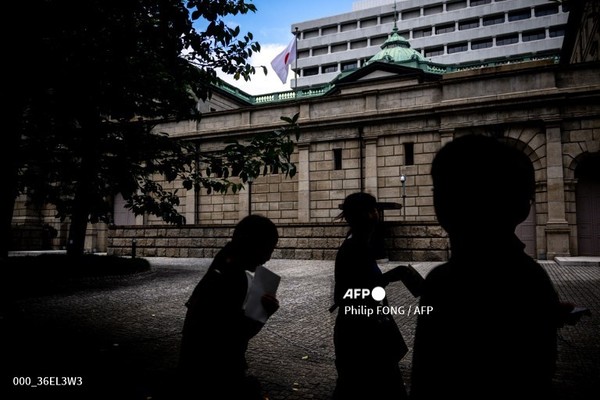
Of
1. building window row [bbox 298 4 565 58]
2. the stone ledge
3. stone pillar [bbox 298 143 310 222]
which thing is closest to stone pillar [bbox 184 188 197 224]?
stone pillar [bbox 298 143 310 222]

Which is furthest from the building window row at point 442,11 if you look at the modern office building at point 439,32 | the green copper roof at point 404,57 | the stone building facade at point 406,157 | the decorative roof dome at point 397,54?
the stone building facade at point 406,157

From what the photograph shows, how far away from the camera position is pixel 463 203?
1.31 metres

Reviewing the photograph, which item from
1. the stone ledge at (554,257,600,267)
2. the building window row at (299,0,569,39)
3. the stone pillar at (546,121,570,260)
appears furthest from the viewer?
the building window row at (299,0,569,39)

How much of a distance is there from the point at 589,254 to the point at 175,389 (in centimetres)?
2109

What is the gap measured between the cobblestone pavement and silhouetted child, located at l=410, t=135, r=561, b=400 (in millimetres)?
1592

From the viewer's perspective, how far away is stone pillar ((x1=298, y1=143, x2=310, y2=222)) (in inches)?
887

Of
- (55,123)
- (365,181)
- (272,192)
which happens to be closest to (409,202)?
(365,181)

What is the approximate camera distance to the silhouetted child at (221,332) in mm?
2215

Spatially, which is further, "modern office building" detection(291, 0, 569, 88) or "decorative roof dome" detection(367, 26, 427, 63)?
"modern office building" detection(291, 0, 569, 88)

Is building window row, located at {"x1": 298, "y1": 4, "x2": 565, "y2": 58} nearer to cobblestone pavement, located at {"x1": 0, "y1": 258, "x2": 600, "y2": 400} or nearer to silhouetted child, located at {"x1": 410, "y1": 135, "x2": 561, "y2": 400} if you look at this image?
cobblestone pavement, located at {"x1": 0, "y1": 258, "x2": 600, "y2": 400}

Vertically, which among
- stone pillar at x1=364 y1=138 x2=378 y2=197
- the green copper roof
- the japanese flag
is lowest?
stone pillar at x1=364 y1=138 x2=378 y2=197

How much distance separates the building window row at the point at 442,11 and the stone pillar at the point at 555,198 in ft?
158

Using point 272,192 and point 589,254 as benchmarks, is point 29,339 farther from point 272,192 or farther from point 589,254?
point 589,254

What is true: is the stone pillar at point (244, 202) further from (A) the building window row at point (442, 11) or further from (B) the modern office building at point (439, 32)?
(A) the building window row at point (442, 11)
